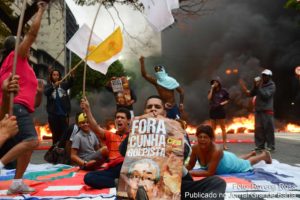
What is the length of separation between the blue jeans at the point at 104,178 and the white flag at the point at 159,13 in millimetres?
1872

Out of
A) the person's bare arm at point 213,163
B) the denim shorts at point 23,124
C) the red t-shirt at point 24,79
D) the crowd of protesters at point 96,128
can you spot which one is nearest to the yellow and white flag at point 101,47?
the crowd of protesters at point 96,128

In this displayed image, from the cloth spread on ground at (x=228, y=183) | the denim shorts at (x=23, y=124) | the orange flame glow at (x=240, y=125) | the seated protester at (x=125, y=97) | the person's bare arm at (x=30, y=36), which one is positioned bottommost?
the cloth spread on ground at (x=228, y=183)

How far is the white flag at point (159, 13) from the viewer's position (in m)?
4.96

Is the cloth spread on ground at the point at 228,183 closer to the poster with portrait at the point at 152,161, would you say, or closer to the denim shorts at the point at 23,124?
the denim shorts at the point at 23,124

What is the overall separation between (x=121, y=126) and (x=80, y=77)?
25124 mm

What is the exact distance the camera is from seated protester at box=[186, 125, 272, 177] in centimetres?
464

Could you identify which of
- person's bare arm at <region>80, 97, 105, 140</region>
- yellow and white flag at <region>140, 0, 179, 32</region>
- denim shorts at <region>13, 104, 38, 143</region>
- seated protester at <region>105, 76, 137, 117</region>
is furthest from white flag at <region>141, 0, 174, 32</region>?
seated protester at <region>105, 76, 137, 117</region>

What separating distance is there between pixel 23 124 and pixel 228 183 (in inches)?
87.5

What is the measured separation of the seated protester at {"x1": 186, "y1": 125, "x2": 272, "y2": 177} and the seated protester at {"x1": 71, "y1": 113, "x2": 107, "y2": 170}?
1.59 m

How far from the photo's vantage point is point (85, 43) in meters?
5.51

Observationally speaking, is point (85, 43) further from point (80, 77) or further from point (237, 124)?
point (80, 77)

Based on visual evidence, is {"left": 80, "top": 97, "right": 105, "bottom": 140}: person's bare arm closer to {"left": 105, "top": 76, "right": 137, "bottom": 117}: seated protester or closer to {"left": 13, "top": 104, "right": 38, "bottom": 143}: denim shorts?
{"left": 13, "top": 104, "right": 38, "bottom": 143}: denim shorts

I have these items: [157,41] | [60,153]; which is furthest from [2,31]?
[60,153]

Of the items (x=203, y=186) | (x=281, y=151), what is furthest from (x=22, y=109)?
(x=281, y=151)
